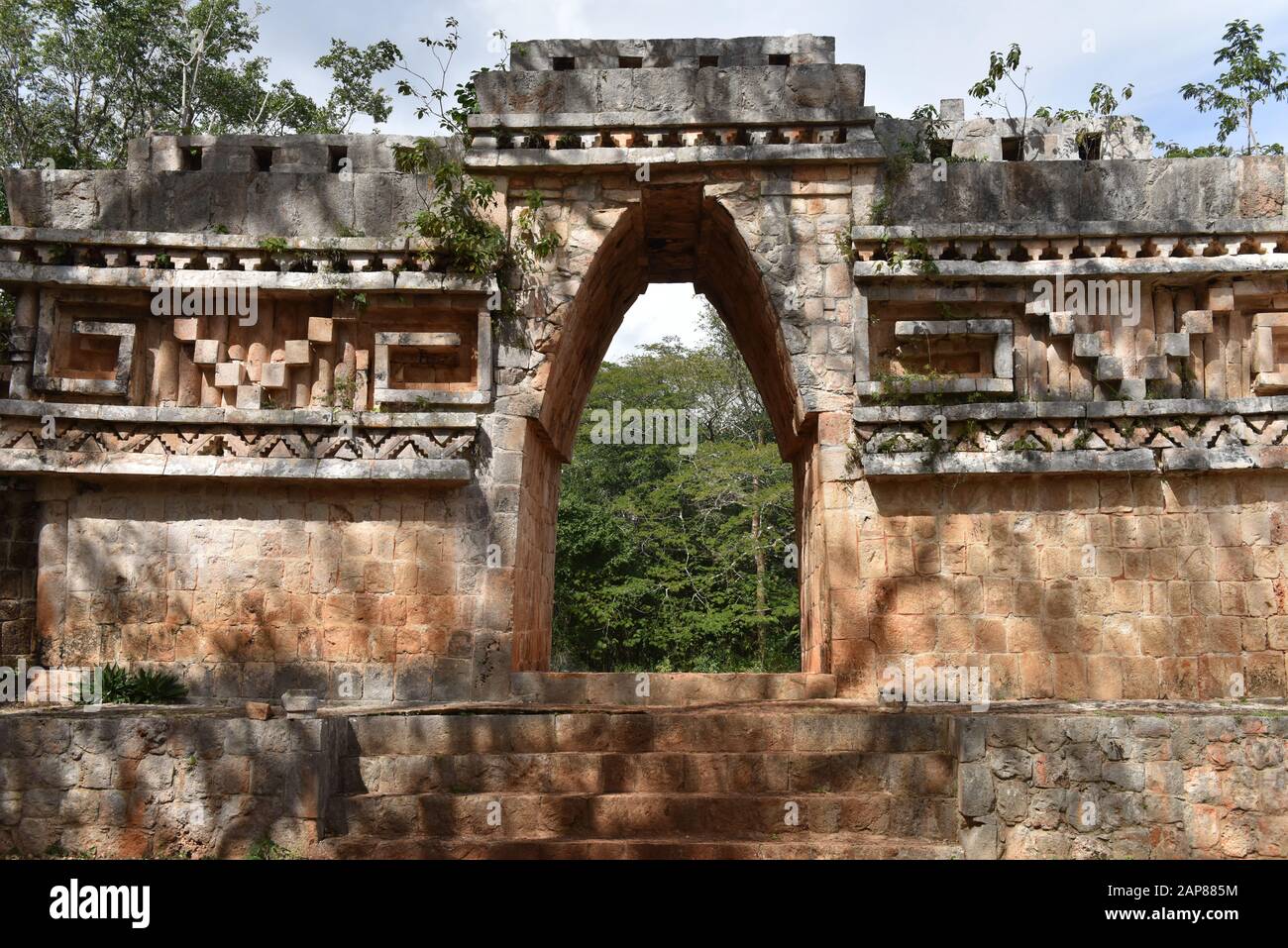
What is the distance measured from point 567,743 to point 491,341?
399 cm

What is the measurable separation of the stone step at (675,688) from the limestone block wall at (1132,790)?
8.72ft

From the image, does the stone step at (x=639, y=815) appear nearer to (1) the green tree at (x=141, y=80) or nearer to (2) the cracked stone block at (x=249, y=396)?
(2) the cracked stone block at (x=249, y=396)

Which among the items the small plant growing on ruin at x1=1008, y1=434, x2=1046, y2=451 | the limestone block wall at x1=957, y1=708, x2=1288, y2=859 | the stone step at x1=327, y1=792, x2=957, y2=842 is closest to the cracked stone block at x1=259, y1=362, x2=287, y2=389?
the stone step at x1=327, y1=792, x2=957, y2=842

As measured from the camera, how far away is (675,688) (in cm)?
862

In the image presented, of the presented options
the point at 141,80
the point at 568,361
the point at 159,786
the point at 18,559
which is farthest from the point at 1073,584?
the point at 141,80

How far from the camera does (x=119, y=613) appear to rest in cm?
905

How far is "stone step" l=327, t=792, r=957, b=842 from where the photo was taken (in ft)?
21.1

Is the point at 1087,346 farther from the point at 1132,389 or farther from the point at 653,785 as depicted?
the point at 653,785

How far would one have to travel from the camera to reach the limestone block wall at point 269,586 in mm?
8969

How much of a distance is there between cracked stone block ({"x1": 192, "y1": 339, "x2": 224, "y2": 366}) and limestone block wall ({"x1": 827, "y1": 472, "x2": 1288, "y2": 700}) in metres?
5.81

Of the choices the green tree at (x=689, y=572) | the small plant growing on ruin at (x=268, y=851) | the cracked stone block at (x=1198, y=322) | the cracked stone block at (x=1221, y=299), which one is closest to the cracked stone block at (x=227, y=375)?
the small plant growing on ruin at (x=268, y=851)

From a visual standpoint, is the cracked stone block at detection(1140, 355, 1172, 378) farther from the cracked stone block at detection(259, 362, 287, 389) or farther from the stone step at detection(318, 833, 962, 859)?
the cracked stone block at detection(259, 362, 287, 389)
